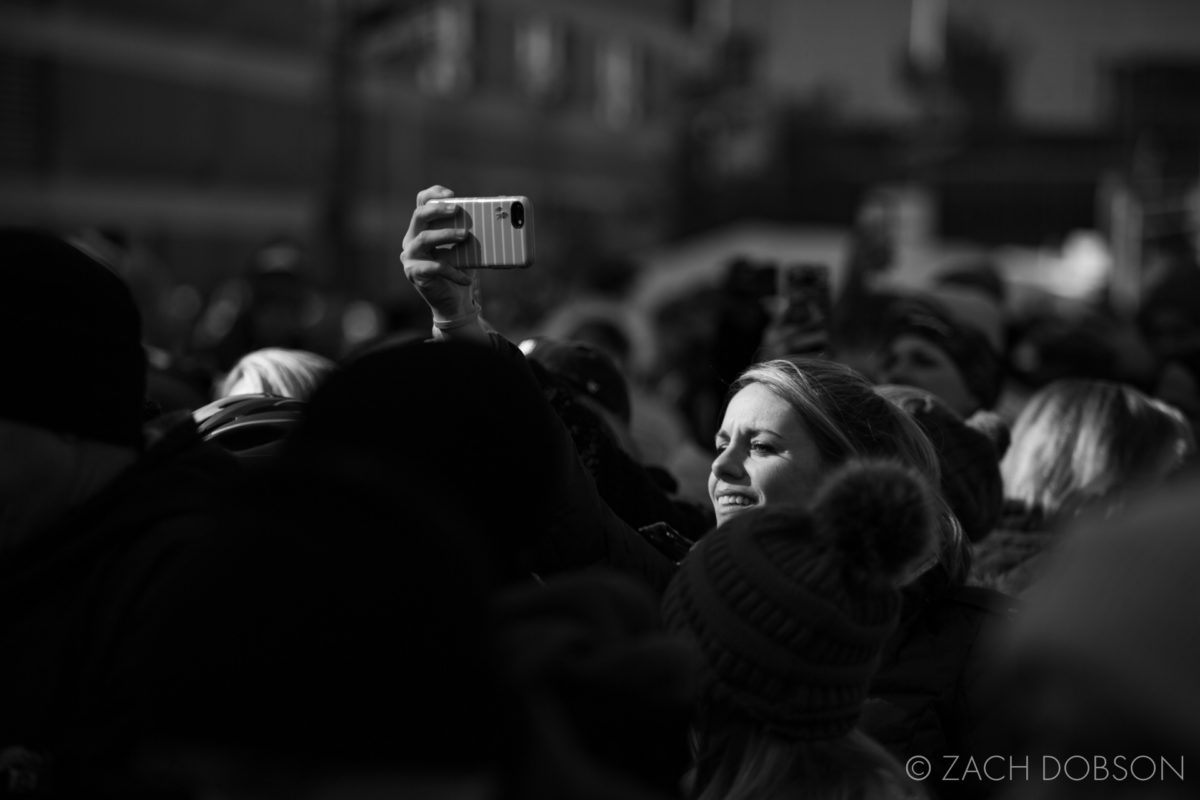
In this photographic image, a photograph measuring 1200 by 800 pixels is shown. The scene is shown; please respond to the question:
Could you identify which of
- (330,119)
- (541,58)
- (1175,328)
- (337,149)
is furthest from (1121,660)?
(541,58)

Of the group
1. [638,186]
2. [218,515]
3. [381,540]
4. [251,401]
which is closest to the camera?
[381,540]

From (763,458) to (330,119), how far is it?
1115 cm

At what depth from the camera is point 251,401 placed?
2801 mm

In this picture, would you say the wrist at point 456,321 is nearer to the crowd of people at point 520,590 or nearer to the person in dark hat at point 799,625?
the crowd of people at point 520,590

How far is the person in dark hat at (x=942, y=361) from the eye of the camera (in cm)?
476

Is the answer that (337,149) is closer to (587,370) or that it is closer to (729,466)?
(587,370)

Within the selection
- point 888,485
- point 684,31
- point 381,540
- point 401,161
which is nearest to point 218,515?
point 381,540

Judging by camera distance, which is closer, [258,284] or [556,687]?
[556,687]

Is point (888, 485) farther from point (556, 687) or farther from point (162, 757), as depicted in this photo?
point (162, 757)

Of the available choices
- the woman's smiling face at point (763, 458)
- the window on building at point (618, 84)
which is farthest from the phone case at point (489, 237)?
the window on building at point (618, 84)

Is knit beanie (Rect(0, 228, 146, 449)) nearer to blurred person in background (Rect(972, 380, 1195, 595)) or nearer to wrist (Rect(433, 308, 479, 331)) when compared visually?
wrist (Rect(433, 308, 479, 331))

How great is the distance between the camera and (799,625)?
2018 mm

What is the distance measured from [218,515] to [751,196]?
101 feet

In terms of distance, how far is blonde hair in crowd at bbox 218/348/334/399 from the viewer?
3701mm
